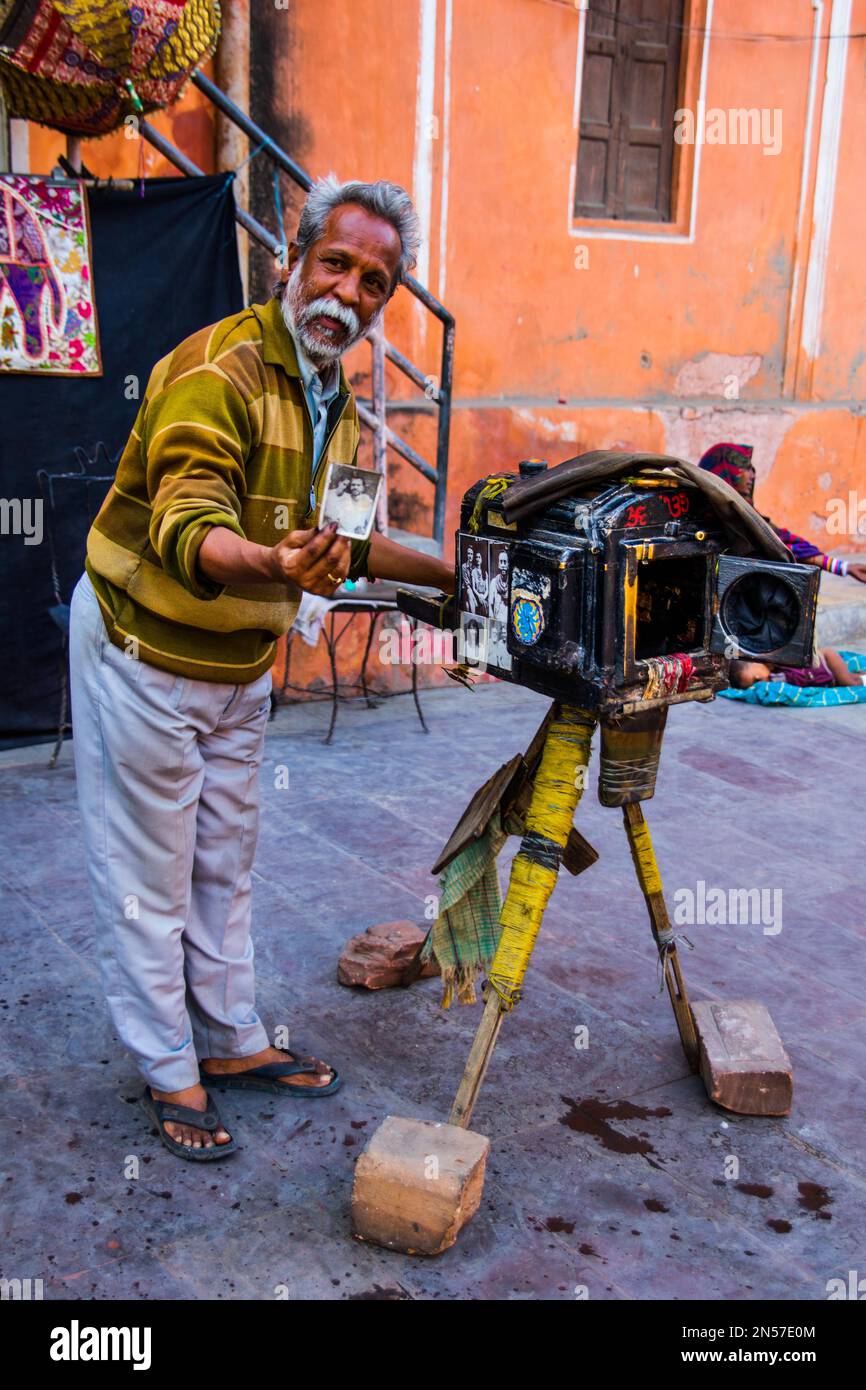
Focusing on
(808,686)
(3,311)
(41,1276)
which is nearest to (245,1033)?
(41,1276)

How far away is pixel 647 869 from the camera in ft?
10.0

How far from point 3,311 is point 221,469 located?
3010mm

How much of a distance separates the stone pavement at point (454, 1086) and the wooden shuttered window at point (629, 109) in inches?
160

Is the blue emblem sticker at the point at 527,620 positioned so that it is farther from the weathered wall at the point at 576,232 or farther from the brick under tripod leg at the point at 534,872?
the weathered wall at the point at 576,232

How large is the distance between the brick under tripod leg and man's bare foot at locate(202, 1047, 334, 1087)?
1.51ft

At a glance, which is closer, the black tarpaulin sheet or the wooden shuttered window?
the black tarpaulin sheet

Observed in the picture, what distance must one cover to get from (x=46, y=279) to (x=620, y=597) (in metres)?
3.43

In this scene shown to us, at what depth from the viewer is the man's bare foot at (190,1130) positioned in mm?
2822

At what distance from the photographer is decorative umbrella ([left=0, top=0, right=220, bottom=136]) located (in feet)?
13.8

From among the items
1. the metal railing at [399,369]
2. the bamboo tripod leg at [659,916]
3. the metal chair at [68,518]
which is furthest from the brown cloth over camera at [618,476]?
the metal railing at [399,369]

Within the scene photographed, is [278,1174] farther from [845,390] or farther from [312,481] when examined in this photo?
[845,390]

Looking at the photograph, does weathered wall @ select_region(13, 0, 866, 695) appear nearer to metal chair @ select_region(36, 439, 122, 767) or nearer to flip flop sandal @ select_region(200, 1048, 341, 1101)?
metal chair @ select_region(36, 439, 122, 767)

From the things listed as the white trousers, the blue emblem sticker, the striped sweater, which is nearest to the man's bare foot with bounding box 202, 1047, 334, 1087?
the white trousers

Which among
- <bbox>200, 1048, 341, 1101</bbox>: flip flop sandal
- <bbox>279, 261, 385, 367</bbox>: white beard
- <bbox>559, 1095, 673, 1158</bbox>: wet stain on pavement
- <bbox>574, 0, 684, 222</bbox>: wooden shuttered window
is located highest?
<bbox>574, 0, 684, 222</bbox>: wooden shuttered window
